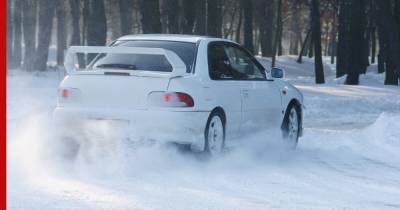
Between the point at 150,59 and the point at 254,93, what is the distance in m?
1.68

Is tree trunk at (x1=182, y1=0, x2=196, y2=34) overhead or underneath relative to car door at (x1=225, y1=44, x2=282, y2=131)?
overhead

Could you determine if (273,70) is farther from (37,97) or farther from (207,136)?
(37,97)

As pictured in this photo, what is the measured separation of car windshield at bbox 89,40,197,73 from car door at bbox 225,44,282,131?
2.56 feet

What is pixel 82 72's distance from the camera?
9086 millimetres

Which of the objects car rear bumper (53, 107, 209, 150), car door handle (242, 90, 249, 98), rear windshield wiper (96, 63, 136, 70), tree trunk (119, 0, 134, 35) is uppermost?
tree trunk (119, 0, 134, 35)

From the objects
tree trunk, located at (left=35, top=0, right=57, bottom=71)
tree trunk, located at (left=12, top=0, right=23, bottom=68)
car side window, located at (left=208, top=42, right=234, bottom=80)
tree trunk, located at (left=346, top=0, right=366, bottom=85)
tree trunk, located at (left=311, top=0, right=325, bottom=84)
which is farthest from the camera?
tree trunk, located at (left=12, top=0, right=23, bottom=68)

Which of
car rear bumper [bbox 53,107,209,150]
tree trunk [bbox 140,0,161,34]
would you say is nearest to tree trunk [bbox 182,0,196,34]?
tree trunk [bbox 140,0,161,34]

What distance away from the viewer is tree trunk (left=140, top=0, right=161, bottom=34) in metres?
23.6

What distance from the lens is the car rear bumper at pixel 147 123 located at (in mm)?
8641

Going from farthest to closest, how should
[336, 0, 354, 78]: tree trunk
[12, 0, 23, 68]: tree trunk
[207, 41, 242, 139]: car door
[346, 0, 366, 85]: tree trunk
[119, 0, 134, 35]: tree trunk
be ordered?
[119, 0, 134, 35]: tree trunk, [12, 0, 23, 68]: tree trunk, [336, 0, 354, 78]: tree trunk, [346, 0, 366, 85]: tree trunk, [207, 41, 242, 139]: car door

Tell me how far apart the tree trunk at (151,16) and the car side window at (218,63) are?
13.7 metres

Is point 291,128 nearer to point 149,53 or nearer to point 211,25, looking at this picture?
point 149,53

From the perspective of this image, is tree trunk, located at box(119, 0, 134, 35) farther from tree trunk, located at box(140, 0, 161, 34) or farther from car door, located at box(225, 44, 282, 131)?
car door, located at box(225, 44, 282, 131)

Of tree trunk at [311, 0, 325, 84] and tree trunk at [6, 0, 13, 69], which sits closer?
tree trunk at [311, 0, 325, 84]
